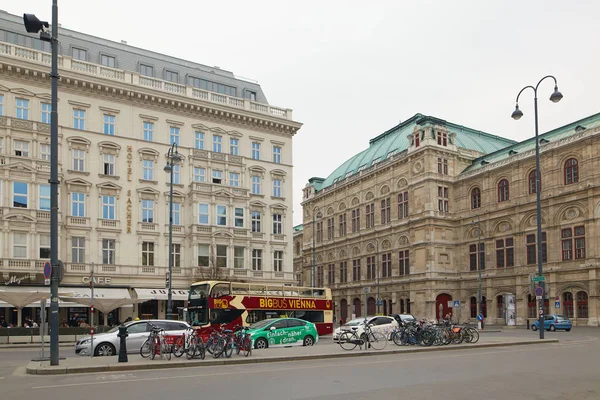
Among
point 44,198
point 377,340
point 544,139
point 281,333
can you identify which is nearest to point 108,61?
point 44,198

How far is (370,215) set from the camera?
82750 millimetres

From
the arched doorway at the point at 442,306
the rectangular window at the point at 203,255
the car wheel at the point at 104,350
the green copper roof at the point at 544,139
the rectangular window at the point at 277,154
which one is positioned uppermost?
the green copper roof at the point at 544,139

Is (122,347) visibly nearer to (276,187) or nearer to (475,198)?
(276,187)

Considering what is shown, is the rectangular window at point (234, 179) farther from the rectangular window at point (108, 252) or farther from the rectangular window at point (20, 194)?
the rectangular window at point (20, 194)

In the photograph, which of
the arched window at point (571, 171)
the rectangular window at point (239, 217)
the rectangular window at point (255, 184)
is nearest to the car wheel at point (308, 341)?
the rectangular window at point (239, 217)

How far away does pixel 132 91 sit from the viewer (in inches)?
1827

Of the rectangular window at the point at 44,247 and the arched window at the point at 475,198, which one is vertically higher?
the arched window at the point at 475,198

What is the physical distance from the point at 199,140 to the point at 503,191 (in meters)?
34.2

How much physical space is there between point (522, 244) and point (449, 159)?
49.2 ft

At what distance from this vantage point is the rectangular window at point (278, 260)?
173 ft

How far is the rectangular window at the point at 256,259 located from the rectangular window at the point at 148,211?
9110mm

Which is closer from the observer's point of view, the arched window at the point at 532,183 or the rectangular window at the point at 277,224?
the rectangular window at the point at 277,224

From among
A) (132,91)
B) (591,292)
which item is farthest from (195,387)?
(591,292)

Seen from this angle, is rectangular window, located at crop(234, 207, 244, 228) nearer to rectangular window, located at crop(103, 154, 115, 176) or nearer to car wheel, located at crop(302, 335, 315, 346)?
rectangular window, located at crop(103, 154, 115, 176)
